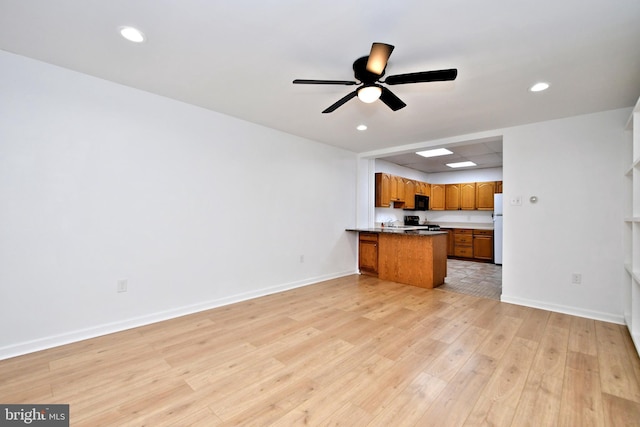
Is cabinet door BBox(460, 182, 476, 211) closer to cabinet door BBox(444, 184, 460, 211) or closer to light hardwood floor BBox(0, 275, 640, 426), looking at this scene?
cabinet door BBox(444, 184, 460, 211)

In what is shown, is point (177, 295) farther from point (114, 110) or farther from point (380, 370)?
point (380, 370)

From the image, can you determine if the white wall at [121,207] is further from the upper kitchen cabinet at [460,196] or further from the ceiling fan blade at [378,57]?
the upper kitchen cabinet at [460,196]

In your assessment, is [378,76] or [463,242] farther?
[463,242]

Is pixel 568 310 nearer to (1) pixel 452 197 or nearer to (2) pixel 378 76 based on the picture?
(2) pixel 378 76

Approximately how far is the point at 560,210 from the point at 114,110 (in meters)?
5.39

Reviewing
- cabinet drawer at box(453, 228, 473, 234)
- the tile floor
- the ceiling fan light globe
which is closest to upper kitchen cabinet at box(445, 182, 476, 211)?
cabinet drawer at box(453, 228, 473, 234)

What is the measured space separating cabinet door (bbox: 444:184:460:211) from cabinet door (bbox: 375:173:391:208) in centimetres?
253

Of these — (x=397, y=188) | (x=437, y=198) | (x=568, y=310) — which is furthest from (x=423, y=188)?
(x=568, y=310)

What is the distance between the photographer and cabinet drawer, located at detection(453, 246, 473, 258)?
7.30 m

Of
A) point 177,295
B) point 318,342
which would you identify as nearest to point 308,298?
point 318,342

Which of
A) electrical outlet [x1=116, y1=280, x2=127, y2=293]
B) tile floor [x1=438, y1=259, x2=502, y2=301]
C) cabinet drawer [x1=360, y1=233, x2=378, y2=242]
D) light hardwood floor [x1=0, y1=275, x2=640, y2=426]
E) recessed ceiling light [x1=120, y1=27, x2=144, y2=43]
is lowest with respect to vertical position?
light hardwood floor [x1=0, y1=275, x2=640, y2=426]

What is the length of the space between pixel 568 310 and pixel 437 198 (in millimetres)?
4904

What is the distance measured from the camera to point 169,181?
319 centimetres

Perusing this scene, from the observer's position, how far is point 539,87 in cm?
272
